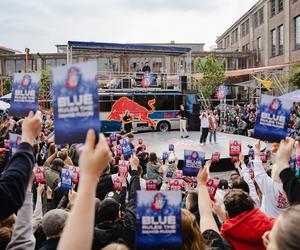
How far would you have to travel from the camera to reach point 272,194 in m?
4.00

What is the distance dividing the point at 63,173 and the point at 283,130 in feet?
10.0

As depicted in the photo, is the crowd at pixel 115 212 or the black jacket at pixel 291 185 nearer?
the crowd at pixel 115 212

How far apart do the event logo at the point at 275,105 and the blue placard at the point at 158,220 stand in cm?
134

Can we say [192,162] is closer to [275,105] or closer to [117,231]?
[117,231]

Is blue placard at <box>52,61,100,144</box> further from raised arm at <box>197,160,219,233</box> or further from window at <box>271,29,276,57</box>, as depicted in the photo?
window at <box>271,29,276,57</box>

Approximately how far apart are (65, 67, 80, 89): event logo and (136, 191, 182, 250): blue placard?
81 cm

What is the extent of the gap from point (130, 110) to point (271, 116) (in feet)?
61.2

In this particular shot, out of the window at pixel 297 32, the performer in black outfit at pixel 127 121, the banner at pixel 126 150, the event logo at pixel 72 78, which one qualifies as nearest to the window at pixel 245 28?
the window at pixel 297 32

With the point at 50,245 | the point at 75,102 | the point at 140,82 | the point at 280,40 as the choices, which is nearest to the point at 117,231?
the point at 50,245

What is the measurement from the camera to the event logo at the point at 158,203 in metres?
2.28

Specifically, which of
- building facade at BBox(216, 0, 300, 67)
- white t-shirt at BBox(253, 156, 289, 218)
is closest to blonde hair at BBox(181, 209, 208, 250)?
white t-shirt at BBox(253, 156, 289, 218)

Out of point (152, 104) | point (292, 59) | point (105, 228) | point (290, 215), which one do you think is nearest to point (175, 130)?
point (152, 104)

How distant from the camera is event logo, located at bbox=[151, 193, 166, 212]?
7.48 ft

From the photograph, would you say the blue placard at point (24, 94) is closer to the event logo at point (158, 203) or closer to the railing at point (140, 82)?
the event logo at point (158, 203)
